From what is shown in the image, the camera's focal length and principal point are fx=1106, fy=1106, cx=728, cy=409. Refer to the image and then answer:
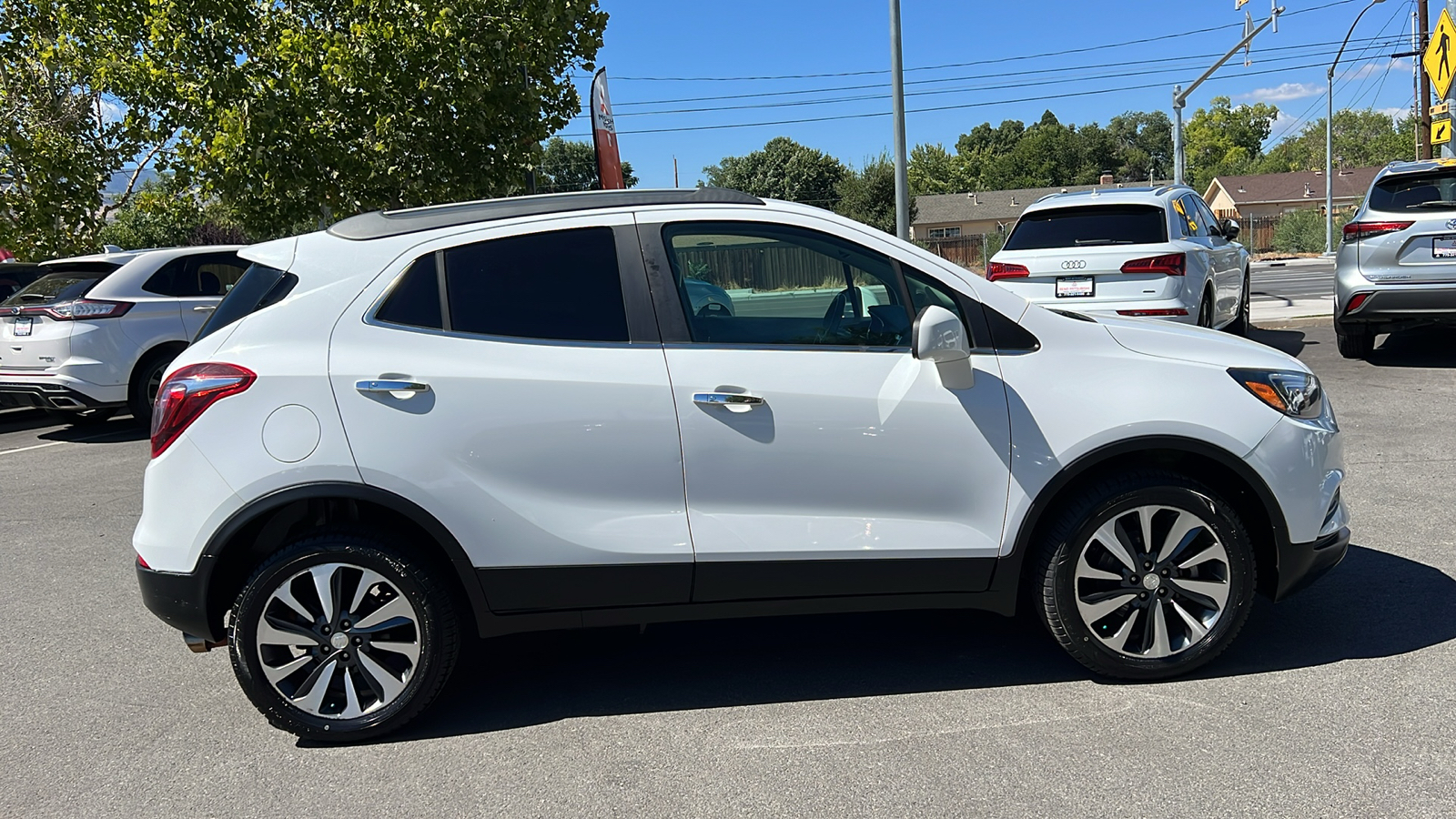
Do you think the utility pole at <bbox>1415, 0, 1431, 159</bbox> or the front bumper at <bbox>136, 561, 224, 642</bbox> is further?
the utility pole at <bbox>1415, 0, 1431, 159</bbox>

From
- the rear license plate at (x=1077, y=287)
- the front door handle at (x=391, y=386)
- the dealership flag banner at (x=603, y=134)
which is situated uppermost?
the dealership flag banner at (x=603, y=134)

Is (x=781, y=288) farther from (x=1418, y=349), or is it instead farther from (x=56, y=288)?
(x=1418, y=349)

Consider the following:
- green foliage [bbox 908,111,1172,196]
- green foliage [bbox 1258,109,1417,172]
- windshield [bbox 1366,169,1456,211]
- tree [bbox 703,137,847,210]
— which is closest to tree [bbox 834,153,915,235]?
tree [bbox 703,137,847,210]

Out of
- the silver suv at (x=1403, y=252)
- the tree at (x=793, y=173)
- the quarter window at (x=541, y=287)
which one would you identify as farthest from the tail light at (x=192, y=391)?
the tree at (x=793, y=173)

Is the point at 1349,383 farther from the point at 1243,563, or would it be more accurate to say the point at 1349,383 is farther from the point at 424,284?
the point at 424,284

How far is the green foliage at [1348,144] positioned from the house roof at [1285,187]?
3157 cm

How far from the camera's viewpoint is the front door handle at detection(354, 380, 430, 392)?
3566mm

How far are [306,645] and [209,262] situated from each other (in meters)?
8.41

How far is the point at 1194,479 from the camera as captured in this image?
153 inches

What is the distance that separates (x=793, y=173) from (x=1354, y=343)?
188 ft

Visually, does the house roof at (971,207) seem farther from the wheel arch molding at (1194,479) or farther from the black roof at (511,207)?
the black roof at (511,207)

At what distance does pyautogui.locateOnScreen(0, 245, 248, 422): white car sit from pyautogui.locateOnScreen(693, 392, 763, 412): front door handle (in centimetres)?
846

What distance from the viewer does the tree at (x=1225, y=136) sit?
126 metres

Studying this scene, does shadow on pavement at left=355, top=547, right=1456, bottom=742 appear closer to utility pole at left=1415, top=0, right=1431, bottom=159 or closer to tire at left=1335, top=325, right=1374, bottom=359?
tire at left=1335, top=325, right=1374, bottom=359
